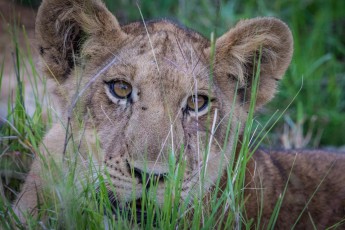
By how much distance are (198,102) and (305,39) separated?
168 inches

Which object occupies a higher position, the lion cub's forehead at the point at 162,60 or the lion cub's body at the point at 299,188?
the lion cub's forehead at the point at 162,60

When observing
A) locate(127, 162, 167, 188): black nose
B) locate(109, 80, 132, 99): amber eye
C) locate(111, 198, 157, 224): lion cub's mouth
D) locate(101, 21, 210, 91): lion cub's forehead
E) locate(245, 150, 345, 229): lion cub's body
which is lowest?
locate(245, 150, 345, 229): lion cub's body

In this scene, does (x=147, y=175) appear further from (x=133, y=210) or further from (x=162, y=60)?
(x=162, y=60)

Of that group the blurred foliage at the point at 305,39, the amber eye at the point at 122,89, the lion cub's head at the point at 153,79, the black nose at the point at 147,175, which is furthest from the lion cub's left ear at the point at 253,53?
the blurred foliage at the point at 305,39

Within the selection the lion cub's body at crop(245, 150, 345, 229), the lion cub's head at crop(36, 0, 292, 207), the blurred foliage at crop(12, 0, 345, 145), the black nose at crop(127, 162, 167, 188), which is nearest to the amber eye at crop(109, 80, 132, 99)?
the lion cub's head at crop(36, 0, 292, 207)

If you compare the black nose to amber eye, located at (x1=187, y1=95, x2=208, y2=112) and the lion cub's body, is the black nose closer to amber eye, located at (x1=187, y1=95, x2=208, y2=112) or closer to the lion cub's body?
amber eye, located at (x1=187, y1=95, x2=208, y2=112)

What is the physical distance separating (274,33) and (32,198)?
5.34ft

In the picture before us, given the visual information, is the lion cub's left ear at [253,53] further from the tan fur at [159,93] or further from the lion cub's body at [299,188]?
the lion cub's body at [299,188]

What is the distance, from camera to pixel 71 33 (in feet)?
13.7

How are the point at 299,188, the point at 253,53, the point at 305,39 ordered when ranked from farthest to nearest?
1. the point at 305,39
2. the point at 299,188
3. the point at 253,53

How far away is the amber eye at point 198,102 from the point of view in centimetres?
392

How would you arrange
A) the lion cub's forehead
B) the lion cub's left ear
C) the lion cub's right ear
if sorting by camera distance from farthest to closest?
the lion cub's left ear
the lion cub's right ear
the lion cub's forehead

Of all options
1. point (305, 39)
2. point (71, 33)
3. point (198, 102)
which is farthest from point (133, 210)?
point (305, 39)

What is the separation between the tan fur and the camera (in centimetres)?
369
